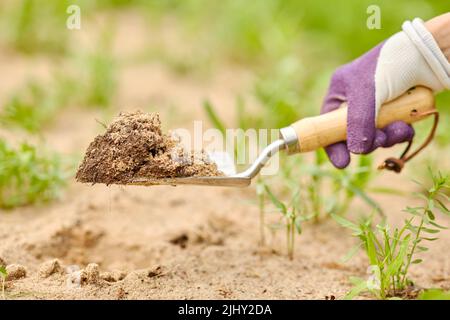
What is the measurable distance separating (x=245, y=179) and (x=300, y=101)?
1.43 meters

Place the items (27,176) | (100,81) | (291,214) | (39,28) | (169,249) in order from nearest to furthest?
1. (291,214)
2. (169,249)
3. (27,176)
4. (100,81)
5. (39,28)

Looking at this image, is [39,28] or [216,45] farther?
[216,45]

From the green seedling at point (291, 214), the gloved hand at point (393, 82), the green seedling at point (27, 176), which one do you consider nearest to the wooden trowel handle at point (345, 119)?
the gloved hand at point (393, 82)

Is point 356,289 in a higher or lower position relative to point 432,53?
lower

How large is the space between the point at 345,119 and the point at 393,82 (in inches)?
7.2

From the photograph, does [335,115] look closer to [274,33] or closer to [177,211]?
[177,211]

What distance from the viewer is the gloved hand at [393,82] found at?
1.89m

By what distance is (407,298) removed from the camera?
5.86ft

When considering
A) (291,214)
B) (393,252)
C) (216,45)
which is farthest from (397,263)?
(216,45)

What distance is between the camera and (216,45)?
3936 millimetres

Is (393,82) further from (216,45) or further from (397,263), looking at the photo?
(216,45)

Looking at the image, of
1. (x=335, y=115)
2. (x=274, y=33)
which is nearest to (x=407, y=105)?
(x=335, y=115)

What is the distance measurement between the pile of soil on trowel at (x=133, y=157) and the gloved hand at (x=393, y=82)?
48 cm
